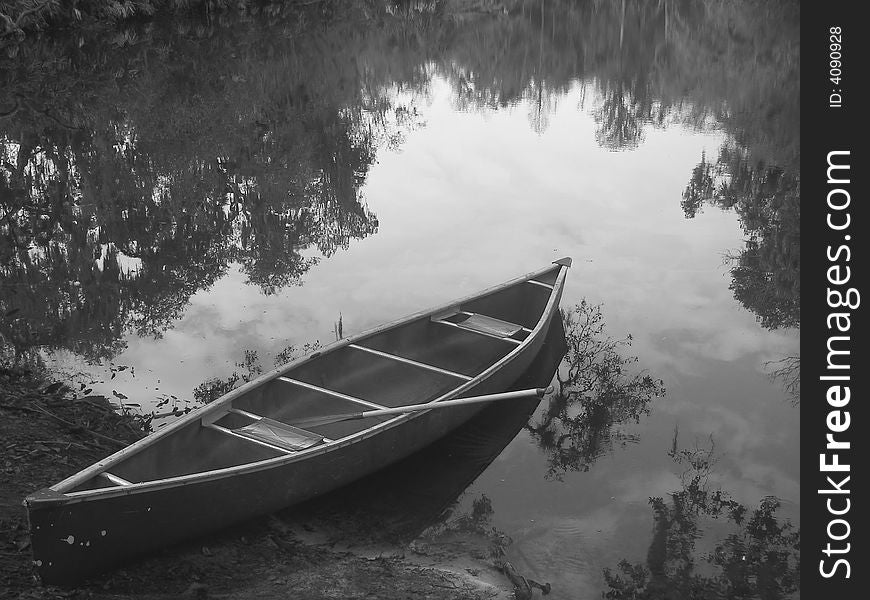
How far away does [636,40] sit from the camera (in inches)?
1567

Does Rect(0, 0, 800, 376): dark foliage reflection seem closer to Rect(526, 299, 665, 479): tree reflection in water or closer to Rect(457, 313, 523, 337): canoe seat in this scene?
Rect(526, 299, 665, 479): tree reflection in water

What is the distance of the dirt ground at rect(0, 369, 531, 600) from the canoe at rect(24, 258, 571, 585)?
7.4 inches

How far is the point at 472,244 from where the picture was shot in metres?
15.8

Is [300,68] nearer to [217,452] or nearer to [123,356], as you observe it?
[123,356]

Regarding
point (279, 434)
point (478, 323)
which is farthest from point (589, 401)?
point (279, 434)

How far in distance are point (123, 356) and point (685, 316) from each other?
7.48 m

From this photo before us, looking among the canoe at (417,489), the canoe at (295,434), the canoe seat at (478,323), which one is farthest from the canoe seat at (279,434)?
the canoe seat at (478,323)

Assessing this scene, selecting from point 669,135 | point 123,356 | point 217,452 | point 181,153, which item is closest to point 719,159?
point 669,135

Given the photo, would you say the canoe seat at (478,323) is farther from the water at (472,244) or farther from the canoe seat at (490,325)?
the water at (472,244)

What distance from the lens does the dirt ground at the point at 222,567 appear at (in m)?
7.02
